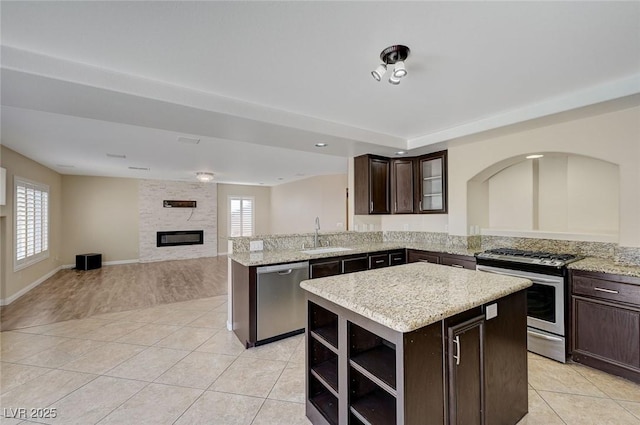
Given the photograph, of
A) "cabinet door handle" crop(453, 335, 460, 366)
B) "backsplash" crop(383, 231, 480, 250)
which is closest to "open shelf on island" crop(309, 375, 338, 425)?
"cabinet door handle" crop(453, 335, 460, 366)


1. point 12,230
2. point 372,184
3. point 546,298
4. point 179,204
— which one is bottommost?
point 546,298

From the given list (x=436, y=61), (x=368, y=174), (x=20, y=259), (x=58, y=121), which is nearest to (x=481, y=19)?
(x=436, y=61)

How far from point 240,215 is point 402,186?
6.89 meters

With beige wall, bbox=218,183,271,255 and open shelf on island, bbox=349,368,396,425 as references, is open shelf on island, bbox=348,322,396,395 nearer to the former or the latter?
open shelf on island, bbox=349,368,396,425

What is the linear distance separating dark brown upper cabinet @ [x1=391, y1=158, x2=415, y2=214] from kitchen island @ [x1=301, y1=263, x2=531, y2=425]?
2395 millimetres

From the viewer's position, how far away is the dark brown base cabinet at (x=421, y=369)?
1252mm

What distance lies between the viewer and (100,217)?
758 cm

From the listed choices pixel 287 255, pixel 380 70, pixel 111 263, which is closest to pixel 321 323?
pixel 287 255

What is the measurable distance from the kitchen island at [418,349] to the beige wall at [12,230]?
5.48 meters

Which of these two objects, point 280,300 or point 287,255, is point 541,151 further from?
point 280,300

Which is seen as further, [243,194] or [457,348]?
[243,194]

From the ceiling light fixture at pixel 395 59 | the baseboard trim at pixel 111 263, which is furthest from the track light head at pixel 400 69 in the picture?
the baseboard trim at pixel 111 263

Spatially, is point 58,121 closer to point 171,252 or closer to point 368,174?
point 368,174

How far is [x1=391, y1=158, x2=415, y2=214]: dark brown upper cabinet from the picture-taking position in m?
4.30
